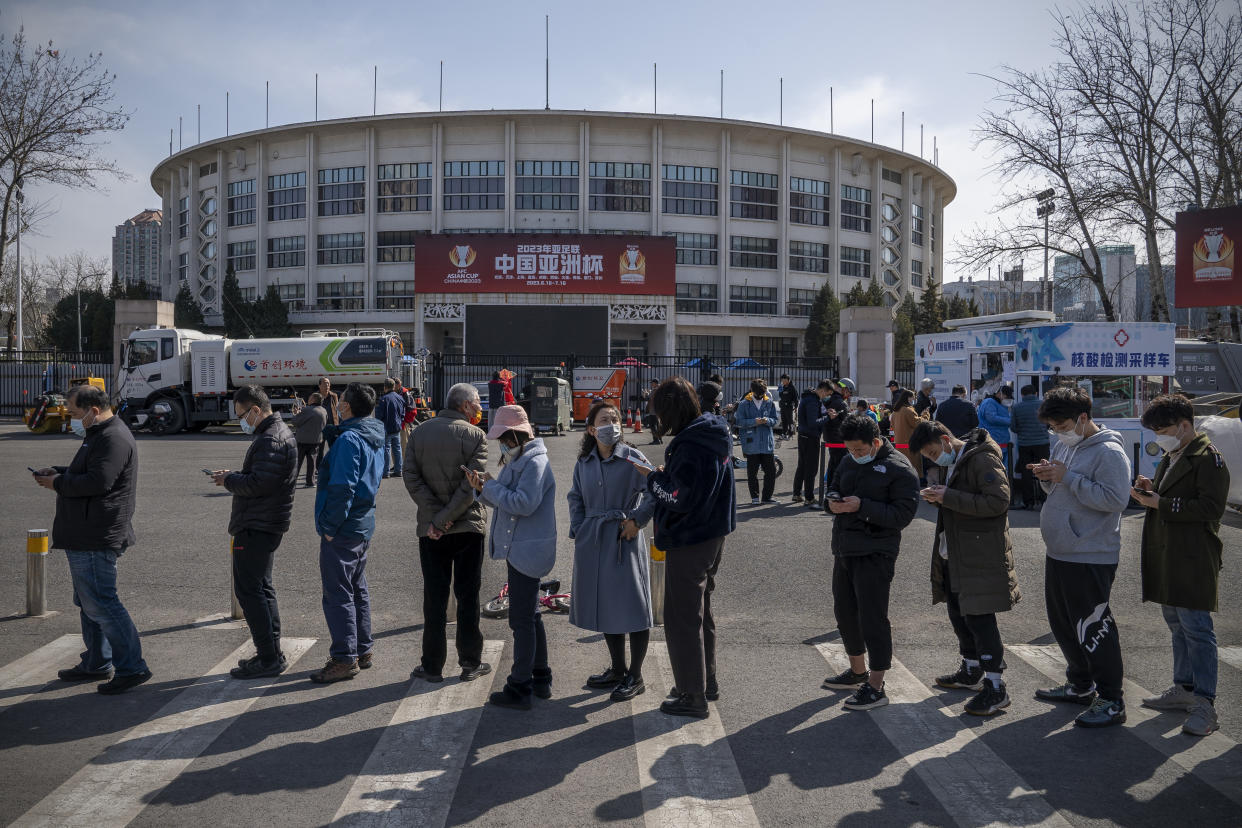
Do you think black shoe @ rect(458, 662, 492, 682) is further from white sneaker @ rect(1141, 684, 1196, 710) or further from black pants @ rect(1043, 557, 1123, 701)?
white sneaker @ rect(1141, 684, 1196, 710)

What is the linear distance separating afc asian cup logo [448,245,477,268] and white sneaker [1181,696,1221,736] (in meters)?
47.9

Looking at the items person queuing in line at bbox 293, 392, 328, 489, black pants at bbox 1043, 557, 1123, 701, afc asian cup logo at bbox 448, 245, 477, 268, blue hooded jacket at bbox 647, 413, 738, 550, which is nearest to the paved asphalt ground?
black pants at bbox 1043, 557, 1123, 701

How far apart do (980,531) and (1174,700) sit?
153cm

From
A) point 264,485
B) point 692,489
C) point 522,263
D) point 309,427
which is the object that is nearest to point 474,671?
point 264,485

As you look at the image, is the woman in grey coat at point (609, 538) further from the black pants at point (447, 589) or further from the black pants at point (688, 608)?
the black pants at point (447, 589)

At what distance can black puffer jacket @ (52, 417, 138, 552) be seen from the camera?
5492 mm

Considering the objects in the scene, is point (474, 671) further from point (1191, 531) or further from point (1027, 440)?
point (1027, 440)

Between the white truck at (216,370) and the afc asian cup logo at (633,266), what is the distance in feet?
77.5

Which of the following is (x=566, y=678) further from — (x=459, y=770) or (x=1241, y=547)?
(x=1241, y=547)

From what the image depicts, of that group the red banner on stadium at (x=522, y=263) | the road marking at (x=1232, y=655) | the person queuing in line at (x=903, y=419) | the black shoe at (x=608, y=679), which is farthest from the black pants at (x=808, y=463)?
the red banner on stadium at (x=522, y=263)

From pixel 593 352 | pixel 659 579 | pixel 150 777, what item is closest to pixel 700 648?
pixel 659 579

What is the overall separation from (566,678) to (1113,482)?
11.9ft

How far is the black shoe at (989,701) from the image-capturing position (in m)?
5.21

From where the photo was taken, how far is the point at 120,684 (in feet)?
18.1
